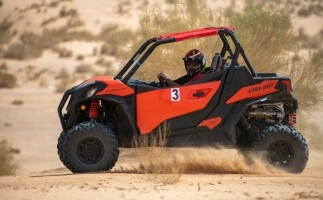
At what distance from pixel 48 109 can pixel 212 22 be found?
38.5 ft

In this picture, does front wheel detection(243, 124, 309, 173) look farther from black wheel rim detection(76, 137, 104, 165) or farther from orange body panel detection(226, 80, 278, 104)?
black wheel rim detection(76, 137, 104, 165)

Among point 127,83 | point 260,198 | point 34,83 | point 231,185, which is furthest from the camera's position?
point 34,83

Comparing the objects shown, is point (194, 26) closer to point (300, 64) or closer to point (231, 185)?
point (300, 64)

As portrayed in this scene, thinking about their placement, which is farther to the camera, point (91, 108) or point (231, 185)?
point (91, 108)

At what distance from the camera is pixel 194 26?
20078mm

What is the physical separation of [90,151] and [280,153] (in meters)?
2.60

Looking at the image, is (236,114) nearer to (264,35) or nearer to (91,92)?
(91,92)

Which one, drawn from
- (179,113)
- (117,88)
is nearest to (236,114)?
(179,113)

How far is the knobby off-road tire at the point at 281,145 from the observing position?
1324 cm

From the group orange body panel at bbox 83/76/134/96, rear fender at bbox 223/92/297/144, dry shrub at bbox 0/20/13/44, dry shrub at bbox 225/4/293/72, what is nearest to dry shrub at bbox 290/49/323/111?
dry shrub at bbox 225/4/293/72

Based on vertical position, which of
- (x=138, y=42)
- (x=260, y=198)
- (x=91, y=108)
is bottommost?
(x=260, y=198)

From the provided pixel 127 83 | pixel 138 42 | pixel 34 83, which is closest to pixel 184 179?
pixel 127 83

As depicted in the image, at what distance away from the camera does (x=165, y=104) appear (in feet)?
42.4

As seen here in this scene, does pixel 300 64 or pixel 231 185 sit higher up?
pixel 300 64
